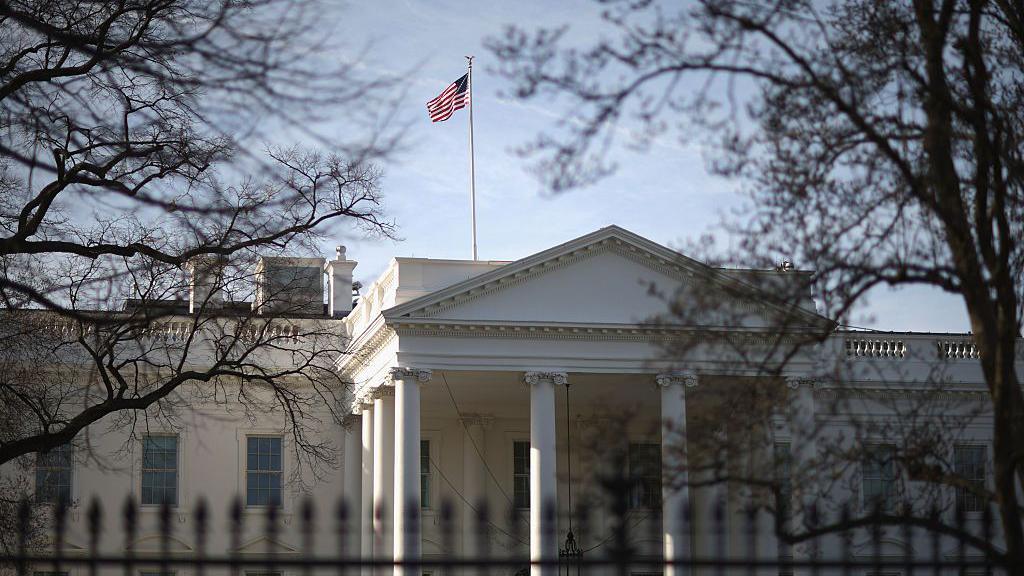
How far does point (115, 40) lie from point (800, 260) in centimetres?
861

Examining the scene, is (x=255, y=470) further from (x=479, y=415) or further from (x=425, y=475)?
(x=479, y=415)

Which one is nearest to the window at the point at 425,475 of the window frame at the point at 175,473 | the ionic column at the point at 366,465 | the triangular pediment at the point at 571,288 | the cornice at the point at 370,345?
the ionic column at the point at 366,465

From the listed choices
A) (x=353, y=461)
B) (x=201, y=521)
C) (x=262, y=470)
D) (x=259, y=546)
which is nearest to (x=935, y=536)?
(x=201, y=521)

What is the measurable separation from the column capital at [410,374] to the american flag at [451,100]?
28.1 feet

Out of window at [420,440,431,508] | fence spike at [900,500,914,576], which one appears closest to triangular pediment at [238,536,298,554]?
window at [420,440,431,508]

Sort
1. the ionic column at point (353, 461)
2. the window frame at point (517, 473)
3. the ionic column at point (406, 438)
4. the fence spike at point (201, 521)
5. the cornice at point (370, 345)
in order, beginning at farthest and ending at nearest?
1. the window frame at point (517, 473)
2. the ionic column at point (353, 461)
3. the cornice at point (370, 345)
4. the ionic column at point (406, 438)
5. the fence spike at point (201, 521)

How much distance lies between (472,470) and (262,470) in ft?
17.9

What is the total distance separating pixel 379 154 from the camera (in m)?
14.0

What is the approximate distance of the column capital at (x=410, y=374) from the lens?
101 feet

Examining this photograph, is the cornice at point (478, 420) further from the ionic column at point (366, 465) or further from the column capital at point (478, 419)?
the ionic column at point (366, 465)

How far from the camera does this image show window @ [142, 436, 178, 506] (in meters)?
35.7

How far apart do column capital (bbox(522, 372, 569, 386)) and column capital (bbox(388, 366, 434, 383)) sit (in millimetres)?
2242

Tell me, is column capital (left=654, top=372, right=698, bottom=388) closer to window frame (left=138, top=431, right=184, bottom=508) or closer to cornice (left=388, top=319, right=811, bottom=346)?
cornice (left=388, top=319, right=811, bottom=346)

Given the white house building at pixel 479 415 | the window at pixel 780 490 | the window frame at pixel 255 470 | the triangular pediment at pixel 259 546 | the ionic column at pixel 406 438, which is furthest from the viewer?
the window frame at pixel 255 470
